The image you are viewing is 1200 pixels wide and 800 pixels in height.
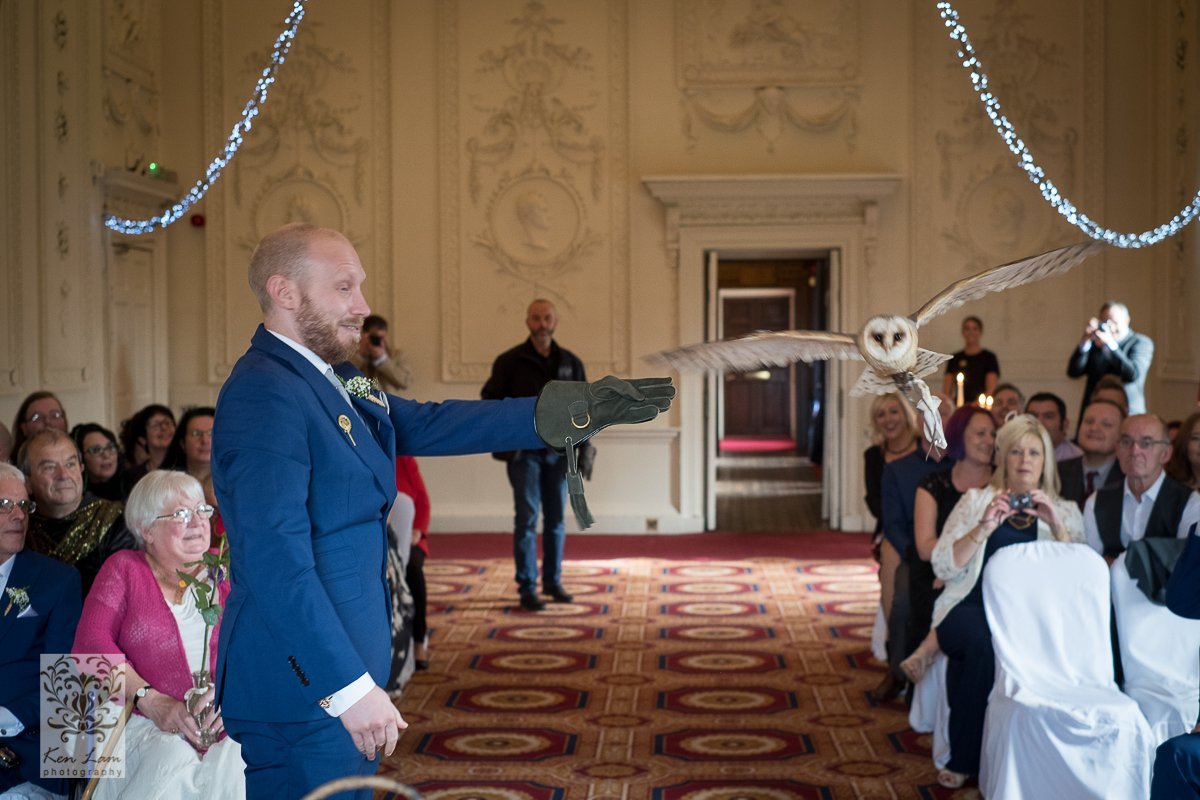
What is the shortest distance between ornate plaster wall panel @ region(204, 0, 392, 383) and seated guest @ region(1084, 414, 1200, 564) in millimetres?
7294

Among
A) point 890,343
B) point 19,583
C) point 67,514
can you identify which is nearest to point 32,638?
point 19,583

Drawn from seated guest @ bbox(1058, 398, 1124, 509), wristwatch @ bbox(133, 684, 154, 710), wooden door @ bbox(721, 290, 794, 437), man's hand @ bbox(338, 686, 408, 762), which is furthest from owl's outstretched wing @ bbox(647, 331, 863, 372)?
wooden door @ bbox(721, 290, 794, 437)

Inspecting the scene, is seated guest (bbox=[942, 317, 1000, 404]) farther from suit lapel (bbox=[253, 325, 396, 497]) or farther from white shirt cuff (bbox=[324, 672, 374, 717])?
white shirt cuff (bbox=[324, 672, 374, 717])

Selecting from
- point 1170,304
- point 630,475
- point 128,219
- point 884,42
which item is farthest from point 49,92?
point 1170,304

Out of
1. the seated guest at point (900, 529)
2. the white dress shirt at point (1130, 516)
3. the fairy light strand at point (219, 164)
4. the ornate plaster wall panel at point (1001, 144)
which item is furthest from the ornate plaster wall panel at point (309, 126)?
the white dress shirt at point (1130, 516)

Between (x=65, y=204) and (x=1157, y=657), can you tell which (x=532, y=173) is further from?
(x=1157, y=657)

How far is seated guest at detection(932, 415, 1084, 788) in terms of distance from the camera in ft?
15.3

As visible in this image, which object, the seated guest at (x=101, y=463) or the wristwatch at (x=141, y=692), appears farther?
the seated guest at (x=101, y=463)

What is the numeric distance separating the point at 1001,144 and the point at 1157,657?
723cm

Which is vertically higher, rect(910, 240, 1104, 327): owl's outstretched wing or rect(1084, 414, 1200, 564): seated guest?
rect(910, 240, 1104, 327): owl's outstretched wing

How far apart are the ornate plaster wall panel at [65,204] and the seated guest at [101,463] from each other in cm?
316

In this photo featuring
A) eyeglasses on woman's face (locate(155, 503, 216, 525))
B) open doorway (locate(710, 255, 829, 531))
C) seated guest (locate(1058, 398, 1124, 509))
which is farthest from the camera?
open doorway (locate(710, 255, 829, 531))

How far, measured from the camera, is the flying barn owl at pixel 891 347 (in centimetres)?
231

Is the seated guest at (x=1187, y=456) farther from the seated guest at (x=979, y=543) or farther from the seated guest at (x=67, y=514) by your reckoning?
the seated guest at (x=67, y=514)
